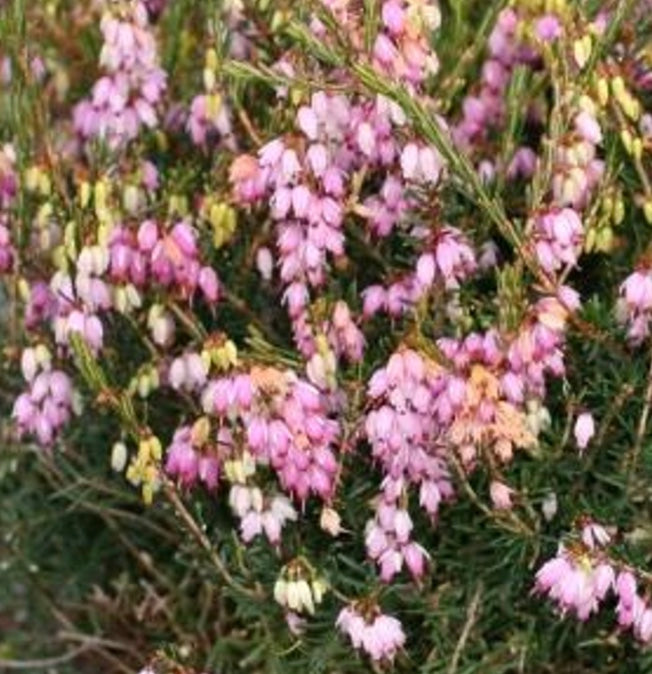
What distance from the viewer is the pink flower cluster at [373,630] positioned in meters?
2.88

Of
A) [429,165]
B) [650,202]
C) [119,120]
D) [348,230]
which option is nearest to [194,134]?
[119,120]

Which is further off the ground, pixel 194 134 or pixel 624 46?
pixel 624 46

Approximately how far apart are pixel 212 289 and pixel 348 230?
0.37m

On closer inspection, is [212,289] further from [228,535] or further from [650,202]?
[650,202]

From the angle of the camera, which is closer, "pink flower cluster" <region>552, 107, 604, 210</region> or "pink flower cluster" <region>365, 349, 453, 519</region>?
"pink flower cluster" <region>365, 349, 453, 519</region>

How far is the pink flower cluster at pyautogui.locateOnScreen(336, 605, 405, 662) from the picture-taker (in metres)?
2.88

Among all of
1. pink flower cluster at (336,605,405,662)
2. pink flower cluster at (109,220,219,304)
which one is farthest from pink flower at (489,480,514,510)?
pink flower cluster at (109,220,219,304)

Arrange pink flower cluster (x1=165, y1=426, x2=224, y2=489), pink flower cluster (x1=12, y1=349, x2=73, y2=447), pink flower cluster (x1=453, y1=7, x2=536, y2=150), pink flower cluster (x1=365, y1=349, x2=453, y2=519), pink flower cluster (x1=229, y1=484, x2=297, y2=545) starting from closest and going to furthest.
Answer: pink flower cluster (x1=365, y1=349, x2=453, y2=519) < pink flower cluster (x1=165, y1=426, x2=224, y2=489) < pink flower cluster (x1=229, y1=484, x2=297, y2=545) < pink flower cluster (x1=12, y1=349, x2=73, y2=447) < pink flower cluster (x1=453, y1=7, x2=536, y2=150)

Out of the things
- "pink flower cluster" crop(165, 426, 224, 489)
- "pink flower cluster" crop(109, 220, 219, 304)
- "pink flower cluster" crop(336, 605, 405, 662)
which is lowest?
"pink flower cluster" crop(336, 605, 405, 662)

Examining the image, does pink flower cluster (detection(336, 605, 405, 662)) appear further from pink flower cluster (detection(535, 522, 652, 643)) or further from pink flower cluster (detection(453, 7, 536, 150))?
pink flower cluster (detection(453, 7, 536, 150))

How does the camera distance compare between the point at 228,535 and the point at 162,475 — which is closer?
the point at 162,475

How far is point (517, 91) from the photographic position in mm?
2912

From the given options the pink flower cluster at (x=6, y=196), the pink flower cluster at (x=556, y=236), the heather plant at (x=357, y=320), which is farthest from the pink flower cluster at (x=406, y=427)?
the pink flower cluster at (x=6, y=196)

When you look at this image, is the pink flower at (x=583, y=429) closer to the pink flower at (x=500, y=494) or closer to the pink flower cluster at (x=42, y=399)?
the pink flower at (x=500, y=494)
